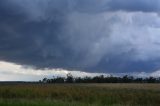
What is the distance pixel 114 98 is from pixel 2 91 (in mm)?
17799

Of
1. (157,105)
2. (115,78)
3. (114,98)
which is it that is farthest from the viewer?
(115,78)

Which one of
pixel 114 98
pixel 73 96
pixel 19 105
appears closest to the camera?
pixel 19 105

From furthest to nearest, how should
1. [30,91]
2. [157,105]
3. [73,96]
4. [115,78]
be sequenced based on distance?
[115,78], [30,91], [73,96], [157,105]

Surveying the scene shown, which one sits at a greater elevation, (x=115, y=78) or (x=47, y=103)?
(x=115, y=78)

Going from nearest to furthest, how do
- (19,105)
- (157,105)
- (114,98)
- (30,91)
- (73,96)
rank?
(19,105) → (157,105) → (114,98) → (73,96) → (30,91)

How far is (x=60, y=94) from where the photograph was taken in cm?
5516

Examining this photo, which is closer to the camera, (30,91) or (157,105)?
(157,105)

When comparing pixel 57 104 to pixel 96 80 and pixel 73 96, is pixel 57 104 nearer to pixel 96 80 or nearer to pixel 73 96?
pixel 73 96

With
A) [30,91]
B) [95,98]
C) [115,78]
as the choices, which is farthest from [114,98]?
[115,78]

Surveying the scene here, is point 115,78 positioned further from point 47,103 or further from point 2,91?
point 47,103

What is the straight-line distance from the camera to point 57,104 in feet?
105

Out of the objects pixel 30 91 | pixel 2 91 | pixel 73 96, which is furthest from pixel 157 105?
pixel 2 91

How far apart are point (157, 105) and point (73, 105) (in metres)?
13.1

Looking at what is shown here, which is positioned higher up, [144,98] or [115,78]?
[115,78]
